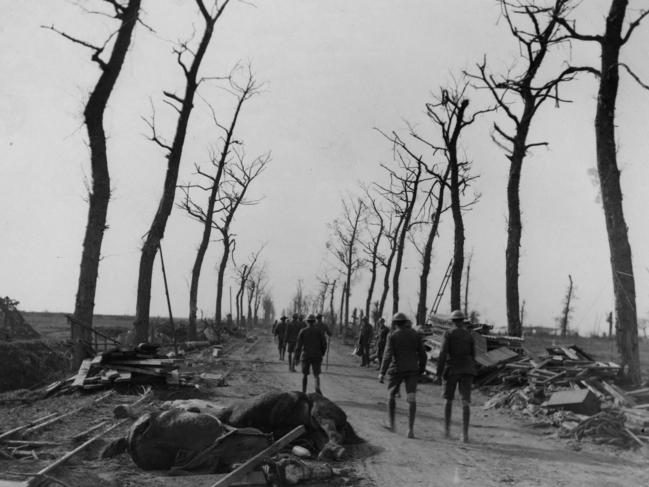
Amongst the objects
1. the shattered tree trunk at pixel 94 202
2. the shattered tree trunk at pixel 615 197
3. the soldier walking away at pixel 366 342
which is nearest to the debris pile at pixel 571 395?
the shattered tree trunk at pixel 615 197

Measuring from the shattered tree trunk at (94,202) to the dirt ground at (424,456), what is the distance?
3313mm

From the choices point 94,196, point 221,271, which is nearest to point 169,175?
point 94,196

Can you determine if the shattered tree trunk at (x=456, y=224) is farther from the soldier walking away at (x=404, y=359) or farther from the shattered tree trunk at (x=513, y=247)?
the soldier walking away at (x=404, y=359)

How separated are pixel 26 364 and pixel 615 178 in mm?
16656

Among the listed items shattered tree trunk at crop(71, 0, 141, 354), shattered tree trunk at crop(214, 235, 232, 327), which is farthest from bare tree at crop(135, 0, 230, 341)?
shattered tree trunk at crop(214, 235, 232, 327)

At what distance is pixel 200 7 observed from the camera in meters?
18.7

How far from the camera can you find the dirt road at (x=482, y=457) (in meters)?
6.79

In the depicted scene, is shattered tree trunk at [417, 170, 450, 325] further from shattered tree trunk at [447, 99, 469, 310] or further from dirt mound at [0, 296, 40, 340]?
dirt mound at [0, 296, 40, 340]

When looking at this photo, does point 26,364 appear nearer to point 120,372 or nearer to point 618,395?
point 120,372

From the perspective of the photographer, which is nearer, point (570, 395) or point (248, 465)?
point (248, 465)

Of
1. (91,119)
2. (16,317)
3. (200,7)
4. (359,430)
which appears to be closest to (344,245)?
(16,317)

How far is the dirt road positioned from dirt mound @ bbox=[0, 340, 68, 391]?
10457 mm

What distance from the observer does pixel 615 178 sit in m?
13.2

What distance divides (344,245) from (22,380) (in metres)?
36.7
